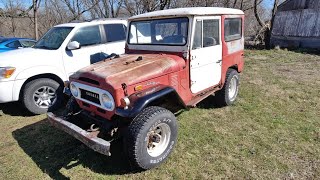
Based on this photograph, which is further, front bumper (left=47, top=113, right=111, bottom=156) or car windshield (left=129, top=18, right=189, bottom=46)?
car windshield (left=129, top=18, right=189, bottom=46)

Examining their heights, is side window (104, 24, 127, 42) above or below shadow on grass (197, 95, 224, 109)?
above

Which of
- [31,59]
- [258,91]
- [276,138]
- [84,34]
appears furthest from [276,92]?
[31,59]

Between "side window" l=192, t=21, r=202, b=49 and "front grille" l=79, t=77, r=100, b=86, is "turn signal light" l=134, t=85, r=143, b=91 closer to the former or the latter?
"front grille" l=79, t=77, r=100, b=86

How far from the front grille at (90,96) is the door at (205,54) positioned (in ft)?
5.21

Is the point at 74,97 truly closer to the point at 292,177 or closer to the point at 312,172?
the point at 292,177

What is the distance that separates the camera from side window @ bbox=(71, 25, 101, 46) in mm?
6071

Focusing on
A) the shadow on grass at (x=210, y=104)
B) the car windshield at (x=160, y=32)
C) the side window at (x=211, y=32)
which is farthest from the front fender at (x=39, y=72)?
the side window at (x=211, y=32)

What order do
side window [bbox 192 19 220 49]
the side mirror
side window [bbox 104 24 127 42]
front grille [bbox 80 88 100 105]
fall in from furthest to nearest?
side window [bbox 104 24 127 42] < the side mirror < side window [bbox 192 19 220 49] < front grille [bbox 80 88 100 105]

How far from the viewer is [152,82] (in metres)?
3.70

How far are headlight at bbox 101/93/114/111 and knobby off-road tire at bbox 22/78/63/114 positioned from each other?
268 cm

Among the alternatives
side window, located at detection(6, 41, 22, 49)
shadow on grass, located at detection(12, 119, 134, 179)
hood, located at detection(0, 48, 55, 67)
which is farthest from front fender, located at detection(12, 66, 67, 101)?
side window, located at detection(6, 41, 22, 49)

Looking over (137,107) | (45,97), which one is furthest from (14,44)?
(137,107)

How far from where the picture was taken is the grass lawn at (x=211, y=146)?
11.7ft

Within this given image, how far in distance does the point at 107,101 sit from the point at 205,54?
196 cm
